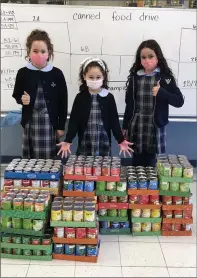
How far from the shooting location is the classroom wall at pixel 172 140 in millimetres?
4195

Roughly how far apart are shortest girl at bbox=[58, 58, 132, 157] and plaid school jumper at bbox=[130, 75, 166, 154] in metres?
0.14

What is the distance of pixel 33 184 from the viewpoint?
2.53 m

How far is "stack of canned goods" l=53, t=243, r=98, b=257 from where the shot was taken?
7.66 ft

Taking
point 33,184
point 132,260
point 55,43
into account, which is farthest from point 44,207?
point 55,43

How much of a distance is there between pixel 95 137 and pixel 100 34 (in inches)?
45.3

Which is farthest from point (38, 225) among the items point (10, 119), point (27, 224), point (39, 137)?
point (10, 119)

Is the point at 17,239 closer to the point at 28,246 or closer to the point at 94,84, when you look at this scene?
the point at 28,246

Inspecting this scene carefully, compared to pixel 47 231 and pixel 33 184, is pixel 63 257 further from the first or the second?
pixel 33 184

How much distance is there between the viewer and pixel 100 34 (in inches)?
136

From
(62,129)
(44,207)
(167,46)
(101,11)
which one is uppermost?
(101,11)

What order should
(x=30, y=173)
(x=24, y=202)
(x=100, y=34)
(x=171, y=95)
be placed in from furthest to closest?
(x=100, y=34), (x=171, y=95), (x=30, y=173), (x=24, y=202)

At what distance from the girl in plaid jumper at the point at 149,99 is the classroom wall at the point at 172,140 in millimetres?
1267

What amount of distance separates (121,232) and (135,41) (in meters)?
1.79

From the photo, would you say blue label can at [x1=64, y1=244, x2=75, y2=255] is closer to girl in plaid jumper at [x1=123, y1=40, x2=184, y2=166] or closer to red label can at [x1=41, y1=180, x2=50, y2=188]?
red label can at [x1=41, y1=180, x2=50, y2=188]
